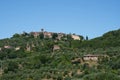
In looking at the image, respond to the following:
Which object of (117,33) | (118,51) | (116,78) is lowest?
(116,78)

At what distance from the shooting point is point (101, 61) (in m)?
59.3

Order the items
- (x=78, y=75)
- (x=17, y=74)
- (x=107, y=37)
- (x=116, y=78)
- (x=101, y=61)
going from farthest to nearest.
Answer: (x=107, y=37)
(x=101, y=61)
(x=17, y=74)
(x=78, y=75)
(x=116, y=78)

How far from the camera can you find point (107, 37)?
83750 millimetres

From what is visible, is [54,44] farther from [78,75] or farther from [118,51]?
[78,75]

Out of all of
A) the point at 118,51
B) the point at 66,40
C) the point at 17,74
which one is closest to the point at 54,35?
the point at 66,40

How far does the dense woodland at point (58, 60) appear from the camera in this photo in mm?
50750

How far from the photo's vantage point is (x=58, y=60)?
61719 millimetres

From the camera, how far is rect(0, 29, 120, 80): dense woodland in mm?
50750

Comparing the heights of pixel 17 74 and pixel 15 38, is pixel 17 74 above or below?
below

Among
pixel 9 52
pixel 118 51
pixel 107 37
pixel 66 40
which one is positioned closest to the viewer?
pixel 118 51

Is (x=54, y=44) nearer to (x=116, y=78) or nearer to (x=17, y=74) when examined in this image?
(x=17, y=74)

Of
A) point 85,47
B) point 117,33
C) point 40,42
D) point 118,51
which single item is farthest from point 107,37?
point 118,51

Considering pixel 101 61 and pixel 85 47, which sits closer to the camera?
pixel 101 61

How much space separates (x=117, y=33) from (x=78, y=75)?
35460mm
